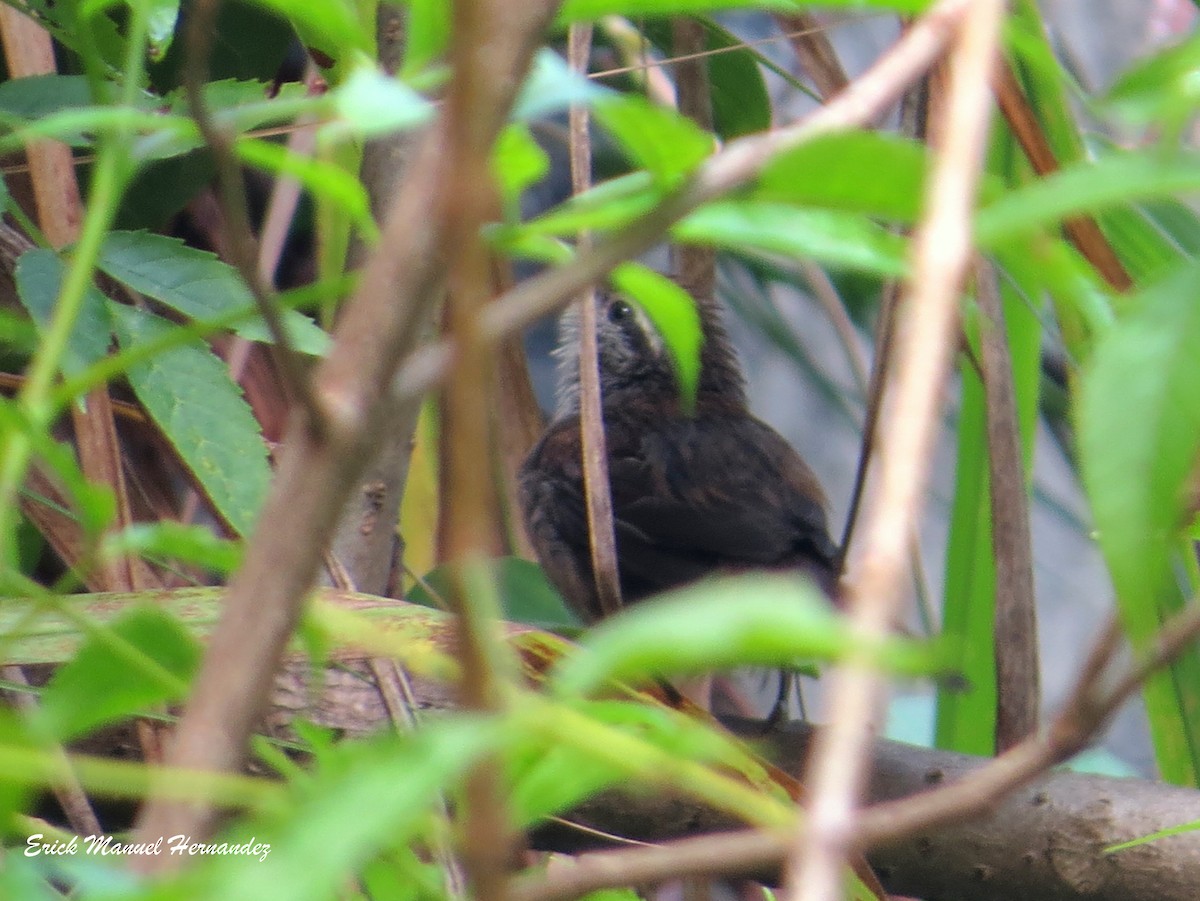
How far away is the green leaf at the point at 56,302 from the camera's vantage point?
2.90ft

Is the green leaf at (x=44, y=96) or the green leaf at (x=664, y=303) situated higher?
the green leaf at (x=44, y=96)

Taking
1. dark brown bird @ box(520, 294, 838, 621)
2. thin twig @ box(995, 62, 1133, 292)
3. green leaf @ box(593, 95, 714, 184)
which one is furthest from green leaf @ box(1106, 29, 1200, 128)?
dark brown bird @ box(520, 294, 838, 621)

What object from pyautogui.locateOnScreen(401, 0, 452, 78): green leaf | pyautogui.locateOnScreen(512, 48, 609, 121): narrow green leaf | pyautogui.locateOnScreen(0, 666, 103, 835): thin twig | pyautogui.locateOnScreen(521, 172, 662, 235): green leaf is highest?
pyautogui.locateOnScreen(401, 0, 452, 78): green leaf

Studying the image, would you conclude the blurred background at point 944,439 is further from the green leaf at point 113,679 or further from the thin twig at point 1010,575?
the green leaf at point 113,679

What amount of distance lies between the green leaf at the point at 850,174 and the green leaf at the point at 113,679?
26cm

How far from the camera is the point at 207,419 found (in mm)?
948

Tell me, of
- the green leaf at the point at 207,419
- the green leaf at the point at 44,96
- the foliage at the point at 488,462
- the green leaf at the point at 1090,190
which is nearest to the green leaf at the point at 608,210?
the foliage at the point at 488,462

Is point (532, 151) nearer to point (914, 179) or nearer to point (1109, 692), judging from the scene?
point (914, 179)

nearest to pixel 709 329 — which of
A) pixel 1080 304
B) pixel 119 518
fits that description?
pixel 119 518

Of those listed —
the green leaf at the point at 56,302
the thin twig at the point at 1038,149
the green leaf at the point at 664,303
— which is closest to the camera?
the green leaf at the point at 664,303

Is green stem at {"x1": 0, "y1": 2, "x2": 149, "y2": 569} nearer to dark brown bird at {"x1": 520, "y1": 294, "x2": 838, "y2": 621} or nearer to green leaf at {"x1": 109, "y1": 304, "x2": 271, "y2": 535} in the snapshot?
green leaf at {"x1": 109, "y1": 304, "x2": 271, "y2": 535}

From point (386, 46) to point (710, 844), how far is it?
1369 millimetres

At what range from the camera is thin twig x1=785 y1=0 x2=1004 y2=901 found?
0.33 metres

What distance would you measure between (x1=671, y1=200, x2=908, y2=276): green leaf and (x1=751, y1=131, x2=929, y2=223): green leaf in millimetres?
22
